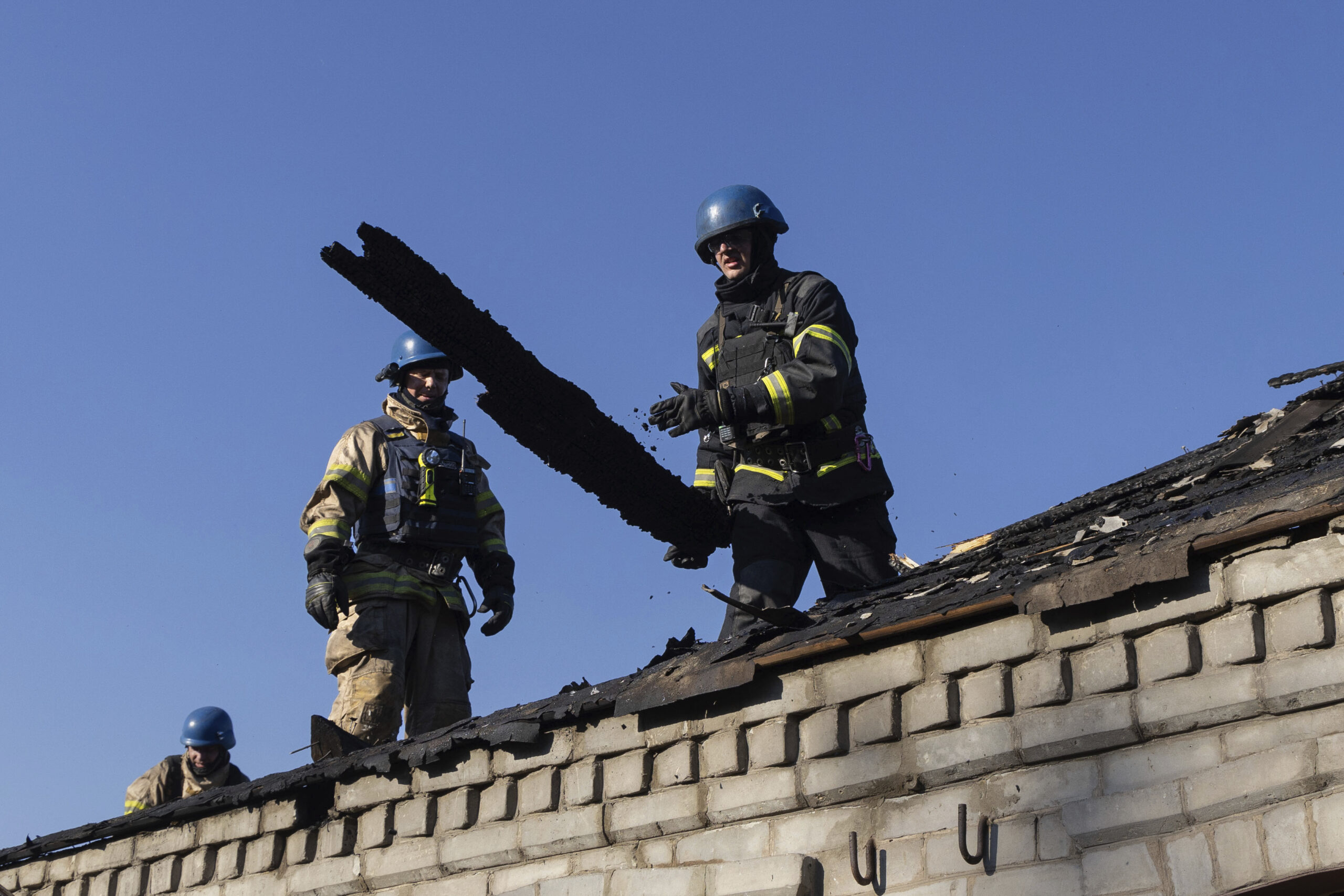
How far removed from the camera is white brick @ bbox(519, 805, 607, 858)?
6004 millimetres

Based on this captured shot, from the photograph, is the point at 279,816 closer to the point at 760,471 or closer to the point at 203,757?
the point at 760,471

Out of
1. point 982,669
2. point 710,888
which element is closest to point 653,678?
point 710,888

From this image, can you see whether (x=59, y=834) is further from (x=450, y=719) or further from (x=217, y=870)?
(x=450, y=719)

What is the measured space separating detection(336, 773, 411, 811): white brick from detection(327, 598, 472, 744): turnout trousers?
3.76 ft

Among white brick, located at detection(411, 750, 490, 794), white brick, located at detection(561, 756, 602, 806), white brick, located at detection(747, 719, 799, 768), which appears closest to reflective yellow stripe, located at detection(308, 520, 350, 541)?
white brick, located at detection(411, 750, 490, 794)

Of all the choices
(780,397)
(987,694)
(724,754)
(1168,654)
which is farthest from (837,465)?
(1168,654)

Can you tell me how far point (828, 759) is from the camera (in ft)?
17.8

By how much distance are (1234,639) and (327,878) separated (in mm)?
4159

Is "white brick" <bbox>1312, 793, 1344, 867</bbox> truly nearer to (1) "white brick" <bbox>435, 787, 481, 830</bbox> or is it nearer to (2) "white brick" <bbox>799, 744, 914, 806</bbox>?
(2) "white brick" <bbox>799, 744, 914, 806</bbox>

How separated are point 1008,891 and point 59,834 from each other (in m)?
5.49

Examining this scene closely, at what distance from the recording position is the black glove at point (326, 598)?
26.9 ft

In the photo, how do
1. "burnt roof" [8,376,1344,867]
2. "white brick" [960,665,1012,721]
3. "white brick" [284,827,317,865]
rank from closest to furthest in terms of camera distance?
"burnt roof" [8,376,1344,867] → "white brick" [960,665,1012,721] → "white brick" [284,827,317,865]

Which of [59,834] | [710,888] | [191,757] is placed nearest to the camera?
[710,888]

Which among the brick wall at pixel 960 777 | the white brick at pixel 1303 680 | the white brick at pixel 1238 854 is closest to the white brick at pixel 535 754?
the brick wall at pixel 960 777
